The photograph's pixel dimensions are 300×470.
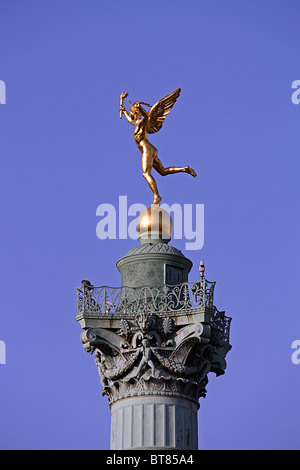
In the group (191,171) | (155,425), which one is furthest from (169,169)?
(155,425)

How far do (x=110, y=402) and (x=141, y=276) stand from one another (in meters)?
4.93

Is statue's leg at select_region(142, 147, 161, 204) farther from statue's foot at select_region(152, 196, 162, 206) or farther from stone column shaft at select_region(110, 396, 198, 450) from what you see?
stone column shaft at select_region(110, 396, 198, 450)

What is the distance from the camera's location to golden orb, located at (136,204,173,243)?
4844cm

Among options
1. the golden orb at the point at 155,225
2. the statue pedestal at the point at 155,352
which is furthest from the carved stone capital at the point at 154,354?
the golden orb at the point at 155,225

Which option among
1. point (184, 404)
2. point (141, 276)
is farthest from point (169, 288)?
point (184, 404)

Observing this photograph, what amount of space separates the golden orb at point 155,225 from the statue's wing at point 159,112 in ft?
11.8

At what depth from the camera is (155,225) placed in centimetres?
4844

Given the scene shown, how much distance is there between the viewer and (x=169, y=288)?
152 feet

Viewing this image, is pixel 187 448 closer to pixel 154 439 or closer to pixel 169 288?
pixel 154 439

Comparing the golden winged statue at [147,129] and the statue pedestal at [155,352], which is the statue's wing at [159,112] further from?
the statue pedestal at [155,352]

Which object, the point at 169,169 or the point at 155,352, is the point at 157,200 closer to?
the point at 169,169

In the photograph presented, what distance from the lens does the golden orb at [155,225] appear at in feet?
159

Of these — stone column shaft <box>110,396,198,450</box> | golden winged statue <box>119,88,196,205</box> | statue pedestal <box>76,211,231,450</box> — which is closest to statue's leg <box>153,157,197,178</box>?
golden winged statue <box>119,88,196,205</box>
